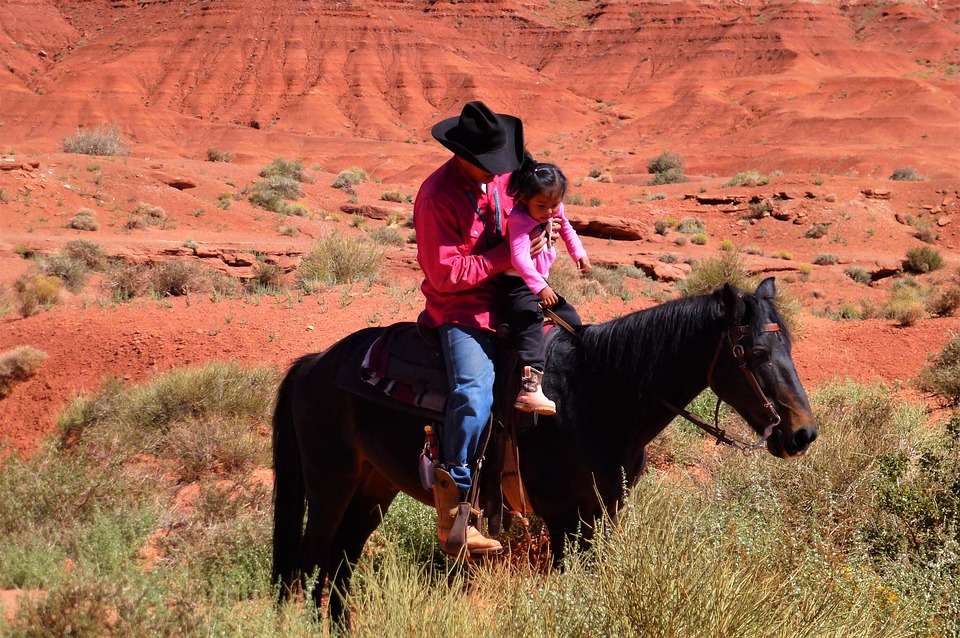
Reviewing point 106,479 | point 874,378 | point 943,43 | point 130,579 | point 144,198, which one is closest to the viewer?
point 130,579

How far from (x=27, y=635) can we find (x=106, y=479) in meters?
4.35

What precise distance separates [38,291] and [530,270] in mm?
14301

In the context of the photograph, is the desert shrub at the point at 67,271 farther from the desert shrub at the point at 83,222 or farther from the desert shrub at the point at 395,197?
the desert shrub at the point at 395,197

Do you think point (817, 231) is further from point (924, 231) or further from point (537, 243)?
point (537, 243)

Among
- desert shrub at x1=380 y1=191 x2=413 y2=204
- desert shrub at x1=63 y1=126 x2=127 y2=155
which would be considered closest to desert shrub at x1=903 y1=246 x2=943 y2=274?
desert shrub at x1=380 y1=191 x2=413 y2=204

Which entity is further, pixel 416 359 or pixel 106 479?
pixel 106 479

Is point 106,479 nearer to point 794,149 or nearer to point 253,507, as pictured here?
point 253,507

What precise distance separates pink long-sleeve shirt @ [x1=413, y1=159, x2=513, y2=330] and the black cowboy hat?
0.50 feet

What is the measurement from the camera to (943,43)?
92250 millimetres

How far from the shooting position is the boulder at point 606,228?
31.2m

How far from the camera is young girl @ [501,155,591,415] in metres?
4.37

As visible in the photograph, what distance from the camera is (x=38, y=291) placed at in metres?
16.2

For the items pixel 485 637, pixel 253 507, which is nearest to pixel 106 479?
pixel 253 507

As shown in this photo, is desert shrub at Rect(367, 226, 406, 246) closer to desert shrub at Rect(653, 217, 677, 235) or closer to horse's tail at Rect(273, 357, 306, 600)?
desert shrub at Rect(653, 217, 677, 235)
